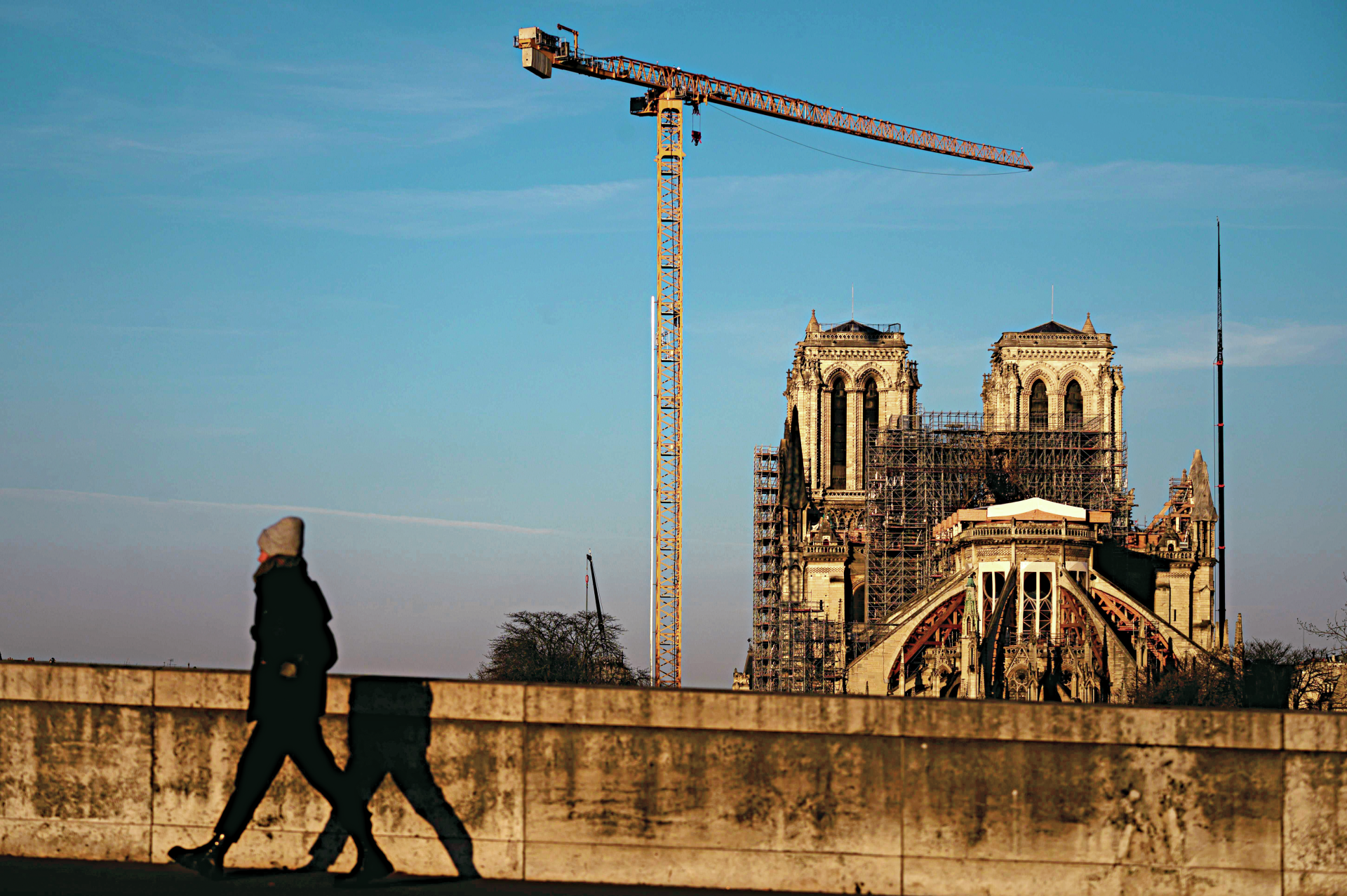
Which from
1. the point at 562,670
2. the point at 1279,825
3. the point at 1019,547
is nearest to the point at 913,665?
the point at 1019,547

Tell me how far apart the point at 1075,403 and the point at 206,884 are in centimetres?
11710

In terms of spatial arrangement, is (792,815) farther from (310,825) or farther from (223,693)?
(223,693)

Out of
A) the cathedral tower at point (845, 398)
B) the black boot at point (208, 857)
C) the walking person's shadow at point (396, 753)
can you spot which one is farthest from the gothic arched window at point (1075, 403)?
the black boot at point (208, 857)

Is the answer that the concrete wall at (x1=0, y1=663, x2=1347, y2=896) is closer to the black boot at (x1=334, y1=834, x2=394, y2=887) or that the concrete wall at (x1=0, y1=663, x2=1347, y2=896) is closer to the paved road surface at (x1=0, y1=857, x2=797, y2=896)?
the paved road surface at (x1=0, y1=857, x2=797, y2=896)

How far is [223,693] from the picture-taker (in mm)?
10773

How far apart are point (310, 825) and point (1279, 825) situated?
6678 mm

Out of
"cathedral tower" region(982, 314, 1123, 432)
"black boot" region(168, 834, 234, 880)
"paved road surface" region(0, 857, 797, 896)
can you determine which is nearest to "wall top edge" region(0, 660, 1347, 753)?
"paved road surface" region(0, 857, 797, 896)

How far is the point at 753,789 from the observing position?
1056cm

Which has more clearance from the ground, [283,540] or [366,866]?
[283,540]

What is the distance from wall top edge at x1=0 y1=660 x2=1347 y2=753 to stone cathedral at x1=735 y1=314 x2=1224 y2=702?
8098 centimetres

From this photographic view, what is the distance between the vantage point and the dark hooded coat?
970cm

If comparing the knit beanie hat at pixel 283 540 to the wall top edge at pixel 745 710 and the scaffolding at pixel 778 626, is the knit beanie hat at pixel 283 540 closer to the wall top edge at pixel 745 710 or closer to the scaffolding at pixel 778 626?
the wall top edge at pixel 745 710

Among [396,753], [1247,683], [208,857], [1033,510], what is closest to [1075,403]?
[1033,510]

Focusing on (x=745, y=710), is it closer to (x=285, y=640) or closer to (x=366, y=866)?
(x=366, y=866)
